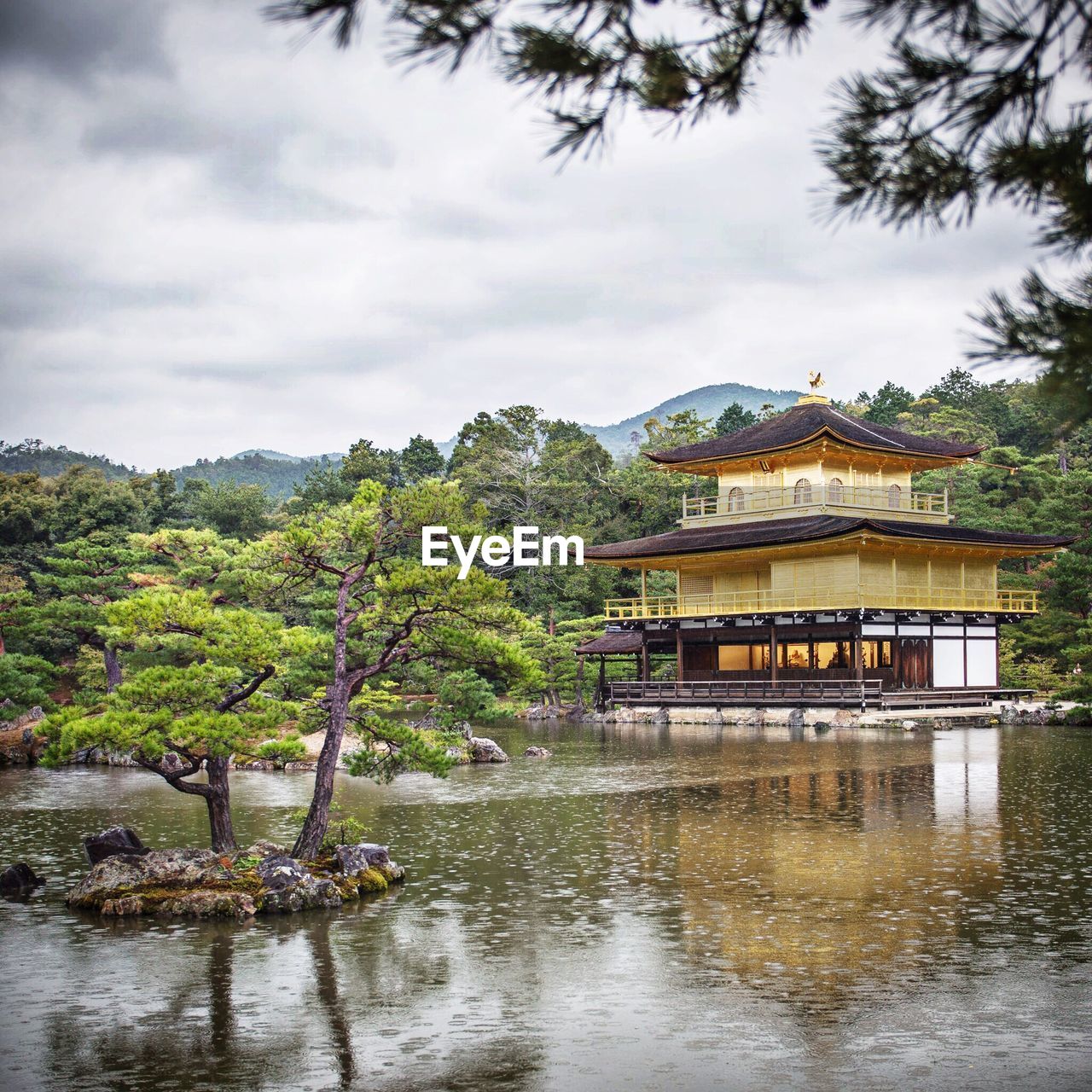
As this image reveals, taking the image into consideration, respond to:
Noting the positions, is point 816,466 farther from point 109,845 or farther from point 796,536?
point 109,845

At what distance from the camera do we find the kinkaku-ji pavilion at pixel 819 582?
38938 mm

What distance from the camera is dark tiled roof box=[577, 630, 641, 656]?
44.3m

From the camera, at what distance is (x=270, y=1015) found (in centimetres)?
892

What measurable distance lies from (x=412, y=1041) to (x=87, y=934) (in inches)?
180

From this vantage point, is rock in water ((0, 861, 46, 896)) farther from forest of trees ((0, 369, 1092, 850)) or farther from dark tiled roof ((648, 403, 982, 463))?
dark tiled roof ((648, 403, 982, 463))

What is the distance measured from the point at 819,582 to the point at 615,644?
8108 millimetres

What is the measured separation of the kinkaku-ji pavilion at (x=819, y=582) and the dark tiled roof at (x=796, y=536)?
82 millimetres

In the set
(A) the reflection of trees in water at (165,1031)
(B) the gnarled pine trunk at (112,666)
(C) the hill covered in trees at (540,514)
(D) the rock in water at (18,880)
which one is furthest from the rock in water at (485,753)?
(A) the reflection of trees in water at (165,1031)

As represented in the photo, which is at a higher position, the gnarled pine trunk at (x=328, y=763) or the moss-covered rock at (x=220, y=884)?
the gnarled pine trunk at (x=328, y=763)

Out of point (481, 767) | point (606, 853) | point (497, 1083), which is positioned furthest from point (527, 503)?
point (497, 1083)

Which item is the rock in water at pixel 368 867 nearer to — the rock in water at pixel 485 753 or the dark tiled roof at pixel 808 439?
the rock in water at pixel 485 753

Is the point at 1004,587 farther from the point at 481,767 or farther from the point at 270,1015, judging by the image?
the point at 270,1015

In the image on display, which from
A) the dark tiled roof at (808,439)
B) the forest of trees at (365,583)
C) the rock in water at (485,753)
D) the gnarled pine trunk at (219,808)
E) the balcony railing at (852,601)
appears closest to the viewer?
the forest of trees at (365,583)

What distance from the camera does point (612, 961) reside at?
33.5 ft
